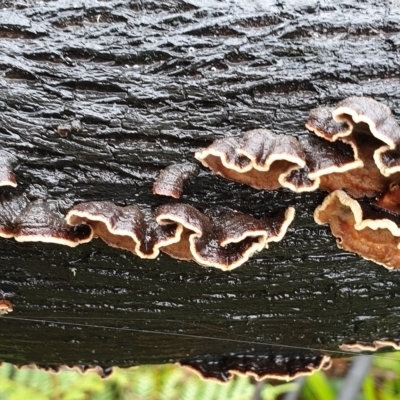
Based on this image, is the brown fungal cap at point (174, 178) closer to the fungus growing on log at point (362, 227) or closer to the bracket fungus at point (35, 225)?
the bracket fungus at point (35, 225)

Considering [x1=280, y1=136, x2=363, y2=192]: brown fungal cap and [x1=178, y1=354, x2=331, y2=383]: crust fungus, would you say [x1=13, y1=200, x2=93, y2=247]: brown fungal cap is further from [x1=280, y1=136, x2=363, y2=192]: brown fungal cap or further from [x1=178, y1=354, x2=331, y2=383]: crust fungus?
[x1=178, y1=354, x2=331, y2=383]: crust fungus

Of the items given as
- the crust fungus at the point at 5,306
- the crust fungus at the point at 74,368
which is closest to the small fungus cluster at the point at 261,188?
the crust fungus at the point at 5,306

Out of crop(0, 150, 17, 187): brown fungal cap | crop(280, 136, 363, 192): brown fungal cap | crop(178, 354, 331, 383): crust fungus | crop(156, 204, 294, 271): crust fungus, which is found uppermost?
crop(0, 150, 17, 187): brown fungal cap

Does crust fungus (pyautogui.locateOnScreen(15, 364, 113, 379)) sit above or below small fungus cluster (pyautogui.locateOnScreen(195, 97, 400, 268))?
below

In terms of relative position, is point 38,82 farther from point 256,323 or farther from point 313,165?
point 256,323

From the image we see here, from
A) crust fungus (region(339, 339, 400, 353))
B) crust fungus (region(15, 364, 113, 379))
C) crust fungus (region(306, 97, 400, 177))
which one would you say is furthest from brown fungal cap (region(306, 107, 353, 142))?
crust fungus (region(15, 364, 113, 379))
